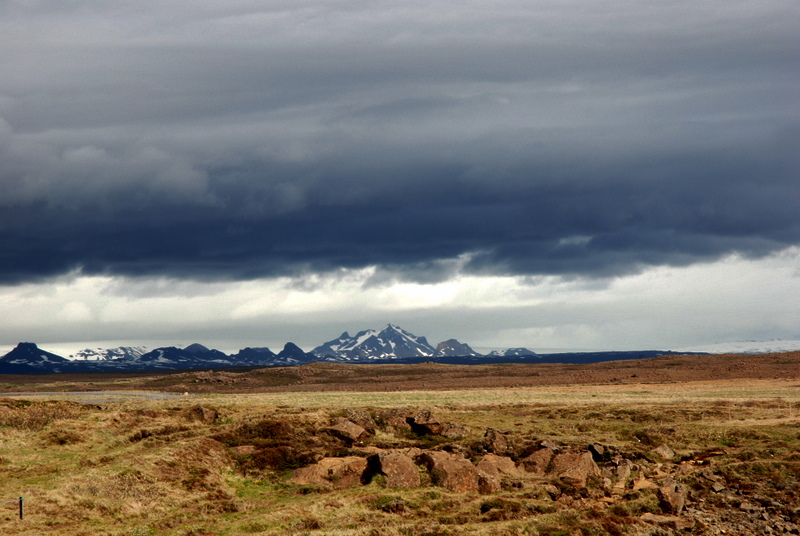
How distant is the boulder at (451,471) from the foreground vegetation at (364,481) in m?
0.58

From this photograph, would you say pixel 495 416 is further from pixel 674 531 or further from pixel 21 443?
pixel 21 443

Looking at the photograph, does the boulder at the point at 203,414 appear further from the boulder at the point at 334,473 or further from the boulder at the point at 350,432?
the boulder at the point at 334,473

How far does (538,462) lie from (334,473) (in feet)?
41.2

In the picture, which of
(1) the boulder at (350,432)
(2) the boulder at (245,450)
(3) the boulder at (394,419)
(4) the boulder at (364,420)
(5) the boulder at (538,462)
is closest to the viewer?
(5) the boulder at (538,462)

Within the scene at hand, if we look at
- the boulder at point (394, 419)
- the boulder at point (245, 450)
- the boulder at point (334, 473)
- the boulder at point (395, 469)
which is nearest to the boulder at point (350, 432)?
the boulder at point (394, 419)

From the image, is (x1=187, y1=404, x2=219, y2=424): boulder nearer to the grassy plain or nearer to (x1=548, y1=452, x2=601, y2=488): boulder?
the grassy plain

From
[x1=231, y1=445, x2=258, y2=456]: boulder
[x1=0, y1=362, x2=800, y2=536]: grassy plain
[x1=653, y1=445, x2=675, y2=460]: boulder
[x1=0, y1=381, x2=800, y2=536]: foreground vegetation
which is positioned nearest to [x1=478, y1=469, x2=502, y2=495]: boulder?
[x1=0, y1=381, x2=800, y2=536]: foreground vegetation

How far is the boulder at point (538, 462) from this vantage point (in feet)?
158

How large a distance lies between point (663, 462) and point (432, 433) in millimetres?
Result: 16224

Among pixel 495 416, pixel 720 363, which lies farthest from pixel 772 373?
pixel 495 416

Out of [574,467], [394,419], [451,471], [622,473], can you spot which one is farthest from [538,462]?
[394,419]

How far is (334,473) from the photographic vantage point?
46.5m

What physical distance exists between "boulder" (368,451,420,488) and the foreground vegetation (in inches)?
25.0

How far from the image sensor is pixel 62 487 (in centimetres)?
4034
